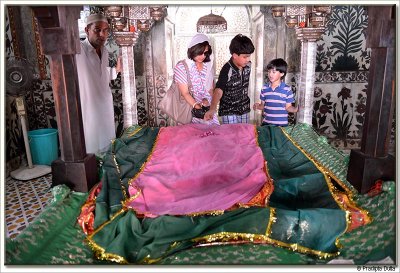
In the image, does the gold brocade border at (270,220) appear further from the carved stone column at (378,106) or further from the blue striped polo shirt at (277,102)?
the blue striped polo shirt at (277,102)

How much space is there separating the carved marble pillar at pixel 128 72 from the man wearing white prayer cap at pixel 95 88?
243 millimetres

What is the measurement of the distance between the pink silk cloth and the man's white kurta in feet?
4.84

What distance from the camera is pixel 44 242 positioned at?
195 centimetres

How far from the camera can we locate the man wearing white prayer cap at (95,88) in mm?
4230

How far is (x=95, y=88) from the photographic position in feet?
14.6

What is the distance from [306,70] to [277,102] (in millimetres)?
1086

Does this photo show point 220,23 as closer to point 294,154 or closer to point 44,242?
point 294,154

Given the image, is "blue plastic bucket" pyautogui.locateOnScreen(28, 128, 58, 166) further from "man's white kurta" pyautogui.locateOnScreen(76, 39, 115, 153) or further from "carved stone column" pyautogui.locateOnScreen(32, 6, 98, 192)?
"carved stone column" pyautogui.locateOnScreen(32, 6, 98, 192)

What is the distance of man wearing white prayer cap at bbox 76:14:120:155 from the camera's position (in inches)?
167

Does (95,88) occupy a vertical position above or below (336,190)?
above

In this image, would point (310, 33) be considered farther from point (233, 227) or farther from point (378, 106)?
point (233, 227)
